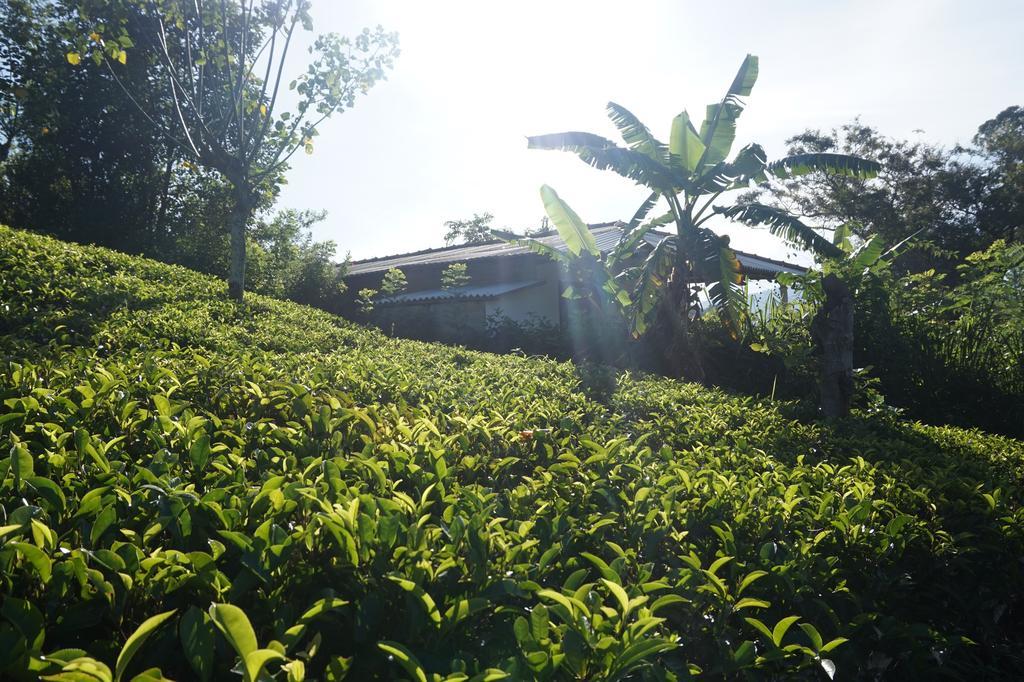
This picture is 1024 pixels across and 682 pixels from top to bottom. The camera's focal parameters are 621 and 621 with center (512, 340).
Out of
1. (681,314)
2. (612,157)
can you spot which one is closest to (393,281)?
(612,157)

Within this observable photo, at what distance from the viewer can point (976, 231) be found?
31.0 meters

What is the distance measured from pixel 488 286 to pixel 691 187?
8.87 metres

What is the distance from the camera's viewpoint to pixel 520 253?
1791 cm

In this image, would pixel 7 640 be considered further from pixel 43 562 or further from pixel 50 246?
pixel 50 246

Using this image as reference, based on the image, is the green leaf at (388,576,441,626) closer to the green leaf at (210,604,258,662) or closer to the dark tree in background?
the green leaf at (210,604,258,662)

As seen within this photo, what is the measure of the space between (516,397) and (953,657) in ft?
8.68

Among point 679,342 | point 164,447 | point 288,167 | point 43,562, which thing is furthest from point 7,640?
point 288,167

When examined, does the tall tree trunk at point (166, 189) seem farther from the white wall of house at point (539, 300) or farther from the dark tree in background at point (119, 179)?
the white wall of house at point (539, 300)

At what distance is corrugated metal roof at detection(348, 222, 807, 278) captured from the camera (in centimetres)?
1853

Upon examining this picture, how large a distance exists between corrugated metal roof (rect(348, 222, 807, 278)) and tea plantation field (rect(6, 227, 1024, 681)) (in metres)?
13.4

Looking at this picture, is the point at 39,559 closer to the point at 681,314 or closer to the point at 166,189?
the point at 681,314

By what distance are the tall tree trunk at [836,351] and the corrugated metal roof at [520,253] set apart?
979cm

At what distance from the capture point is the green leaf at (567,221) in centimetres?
1161

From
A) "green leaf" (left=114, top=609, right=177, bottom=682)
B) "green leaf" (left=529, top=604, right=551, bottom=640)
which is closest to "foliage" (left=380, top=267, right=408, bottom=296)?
"green leaf" (left=529, top=604, right=551, bottom=640)
